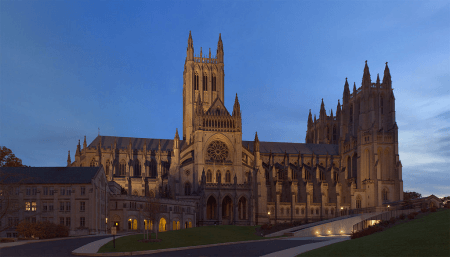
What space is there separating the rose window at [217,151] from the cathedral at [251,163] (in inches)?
8.7

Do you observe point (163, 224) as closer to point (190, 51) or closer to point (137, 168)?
point (137, 168)

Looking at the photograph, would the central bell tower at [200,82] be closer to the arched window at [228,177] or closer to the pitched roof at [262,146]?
the pitched roof at [262,146]

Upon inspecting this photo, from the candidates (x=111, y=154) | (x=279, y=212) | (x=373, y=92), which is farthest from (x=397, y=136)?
(x=111, y=154)

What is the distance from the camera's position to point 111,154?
107938 mm

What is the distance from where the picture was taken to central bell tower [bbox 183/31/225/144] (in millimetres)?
129875

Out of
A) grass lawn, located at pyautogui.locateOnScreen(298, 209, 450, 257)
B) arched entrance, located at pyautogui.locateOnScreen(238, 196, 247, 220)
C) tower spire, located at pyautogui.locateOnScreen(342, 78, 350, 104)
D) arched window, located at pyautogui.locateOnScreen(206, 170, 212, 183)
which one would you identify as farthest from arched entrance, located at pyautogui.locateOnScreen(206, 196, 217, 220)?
grass lawn, located at pyautogui.locateOnScreen(298, 209, 450, 257)

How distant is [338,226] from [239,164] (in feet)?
111

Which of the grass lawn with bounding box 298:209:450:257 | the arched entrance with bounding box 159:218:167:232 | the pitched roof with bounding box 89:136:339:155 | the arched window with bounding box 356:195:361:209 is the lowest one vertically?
the arched entrance with bounding box 159:218:167:232

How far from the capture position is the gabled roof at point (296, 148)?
127m

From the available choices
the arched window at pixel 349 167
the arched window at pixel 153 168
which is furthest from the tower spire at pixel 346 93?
the arched window at pixel 153 168

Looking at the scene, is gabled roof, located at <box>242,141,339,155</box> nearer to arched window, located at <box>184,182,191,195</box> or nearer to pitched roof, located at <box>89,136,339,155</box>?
pitched roof, located at <box>89,136,339,155</box>

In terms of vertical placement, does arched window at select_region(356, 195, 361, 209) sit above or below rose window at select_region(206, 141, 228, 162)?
below

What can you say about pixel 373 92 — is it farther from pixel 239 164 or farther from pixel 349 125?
pixel 239 164

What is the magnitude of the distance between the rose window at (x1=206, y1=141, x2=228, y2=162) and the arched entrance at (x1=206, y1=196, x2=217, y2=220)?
30.7ft
